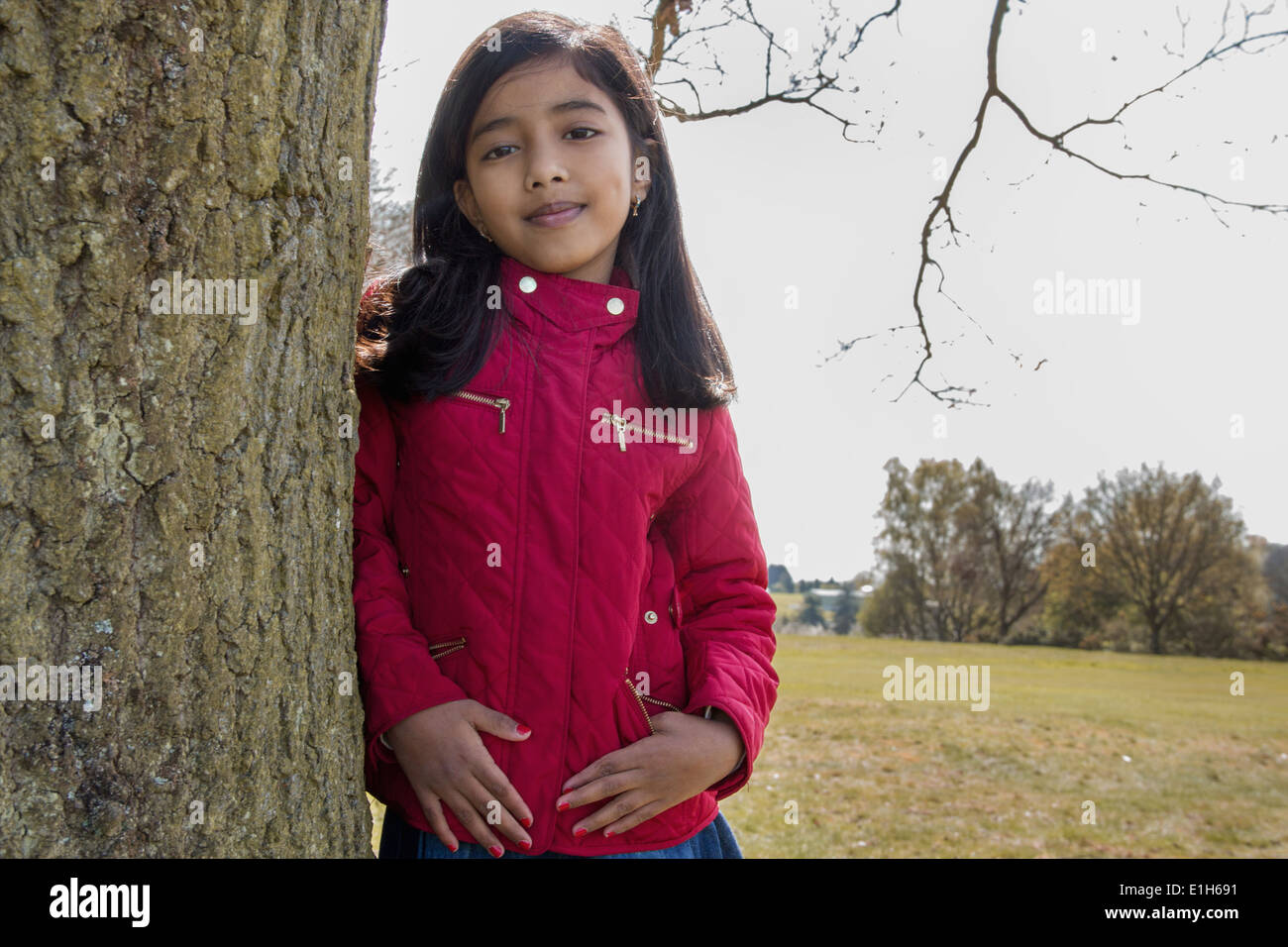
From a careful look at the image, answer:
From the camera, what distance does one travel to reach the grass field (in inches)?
305

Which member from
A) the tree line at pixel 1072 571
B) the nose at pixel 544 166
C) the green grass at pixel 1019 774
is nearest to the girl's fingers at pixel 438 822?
the nose at pixel 544 166

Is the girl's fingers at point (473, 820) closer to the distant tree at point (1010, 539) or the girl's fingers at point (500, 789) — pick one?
the girl's fingers at point (500, 789)

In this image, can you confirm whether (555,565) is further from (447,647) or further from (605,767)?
(605,767)

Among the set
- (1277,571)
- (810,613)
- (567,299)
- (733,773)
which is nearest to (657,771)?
(733,773)

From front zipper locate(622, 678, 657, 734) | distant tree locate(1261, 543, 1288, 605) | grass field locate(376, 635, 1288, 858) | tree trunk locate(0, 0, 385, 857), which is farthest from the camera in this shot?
distant tree locate(1261, 543, 1288, 605)

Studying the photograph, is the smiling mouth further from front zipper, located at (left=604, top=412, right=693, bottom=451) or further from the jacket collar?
front zipper, located at (left=604, top=412, right=693, bottom=451)

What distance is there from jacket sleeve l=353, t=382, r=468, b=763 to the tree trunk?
0.08 meters

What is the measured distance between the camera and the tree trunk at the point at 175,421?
1.20 m

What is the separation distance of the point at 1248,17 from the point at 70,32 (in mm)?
3992

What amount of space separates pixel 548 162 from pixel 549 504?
0.65m

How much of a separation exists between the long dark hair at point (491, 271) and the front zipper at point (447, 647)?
0.44 m

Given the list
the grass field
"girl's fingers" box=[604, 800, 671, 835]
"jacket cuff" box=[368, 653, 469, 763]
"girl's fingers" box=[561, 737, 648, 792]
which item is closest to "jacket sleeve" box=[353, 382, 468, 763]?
"jacket cuff" box=[368, 653, 469, 763]

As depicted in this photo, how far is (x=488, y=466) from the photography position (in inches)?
65.7

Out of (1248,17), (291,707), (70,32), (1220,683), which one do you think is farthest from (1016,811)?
(1220,683)
